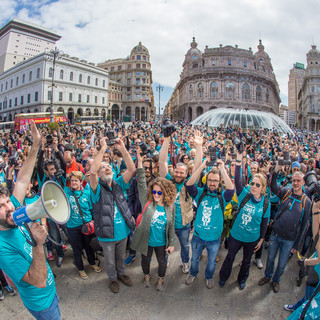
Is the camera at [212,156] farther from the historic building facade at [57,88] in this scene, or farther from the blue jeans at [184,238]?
the historic building facade at [57,88]

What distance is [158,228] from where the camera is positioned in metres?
3.25

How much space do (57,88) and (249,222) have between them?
167 feet

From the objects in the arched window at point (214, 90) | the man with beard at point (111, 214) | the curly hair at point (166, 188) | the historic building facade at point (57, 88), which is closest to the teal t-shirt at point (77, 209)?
the man with beard at point (111, 214)

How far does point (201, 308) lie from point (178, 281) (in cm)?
63

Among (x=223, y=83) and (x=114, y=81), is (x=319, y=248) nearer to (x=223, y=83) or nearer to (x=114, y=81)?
(x=223, y=83)

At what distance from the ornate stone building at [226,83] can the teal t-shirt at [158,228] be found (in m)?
56.7

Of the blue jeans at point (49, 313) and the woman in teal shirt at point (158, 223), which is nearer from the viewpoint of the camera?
the blue jeans at point (49, 313)

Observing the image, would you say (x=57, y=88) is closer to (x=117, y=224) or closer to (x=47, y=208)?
(x=117, y=224)

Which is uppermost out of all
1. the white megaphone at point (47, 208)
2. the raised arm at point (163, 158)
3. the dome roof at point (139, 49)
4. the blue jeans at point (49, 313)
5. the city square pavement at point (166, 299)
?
the dome roof at point (139, 49)

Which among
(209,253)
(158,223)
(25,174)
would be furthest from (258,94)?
(25,174)

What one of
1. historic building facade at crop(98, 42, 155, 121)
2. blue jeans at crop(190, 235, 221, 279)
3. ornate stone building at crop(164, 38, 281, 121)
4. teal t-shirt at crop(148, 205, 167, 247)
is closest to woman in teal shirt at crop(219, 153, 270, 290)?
blue jeans at crop(190, 235, 221, 279)

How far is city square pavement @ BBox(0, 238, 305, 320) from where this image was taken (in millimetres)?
2943

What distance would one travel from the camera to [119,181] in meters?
3.54

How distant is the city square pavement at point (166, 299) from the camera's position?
294 cm
